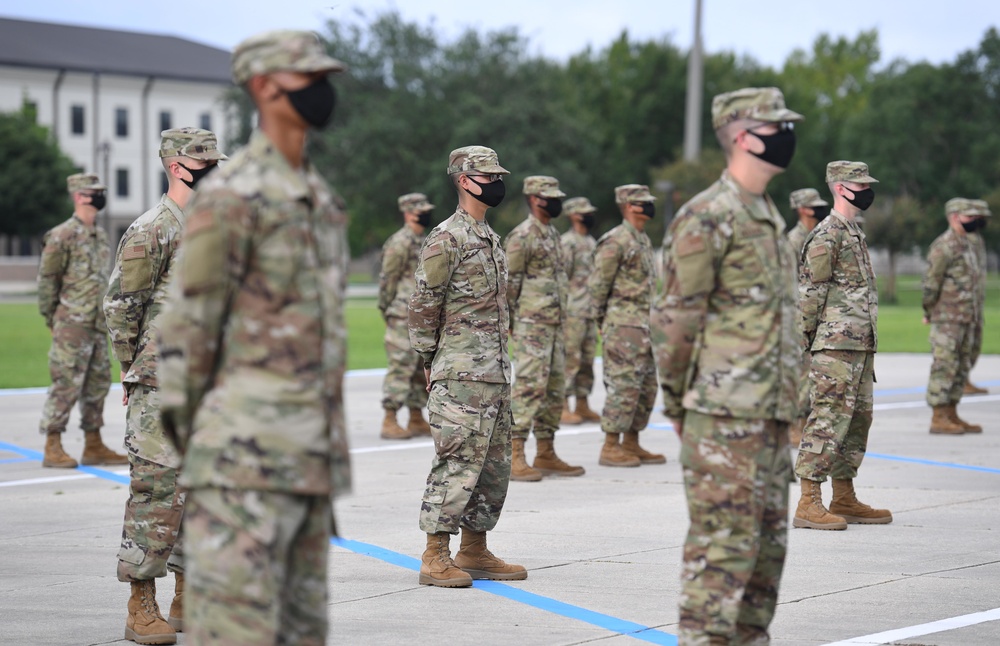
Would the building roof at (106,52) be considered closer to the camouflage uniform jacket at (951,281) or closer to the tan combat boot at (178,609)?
the camouflage uniform jacket at (951,281)

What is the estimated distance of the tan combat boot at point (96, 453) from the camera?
11438mm

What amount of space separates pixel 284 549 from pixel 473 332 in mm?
3559

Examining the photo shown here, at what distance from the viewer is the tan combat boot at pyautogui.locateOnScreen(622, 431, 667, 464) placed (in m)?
11.5

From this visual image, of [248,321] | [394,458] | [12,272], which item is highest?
[248,321]

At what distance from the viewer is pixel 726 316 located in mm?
4891

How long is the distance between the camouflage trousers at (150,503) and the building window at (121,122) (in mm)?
80254

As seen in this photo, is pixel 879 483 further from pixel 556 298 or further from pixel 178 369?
pixel 178 369

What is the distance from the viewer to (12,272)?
2645 inches

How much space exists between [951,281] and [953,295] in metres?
0.16

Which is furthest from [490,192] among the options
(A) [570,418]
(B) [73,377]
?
(A) [570,418]

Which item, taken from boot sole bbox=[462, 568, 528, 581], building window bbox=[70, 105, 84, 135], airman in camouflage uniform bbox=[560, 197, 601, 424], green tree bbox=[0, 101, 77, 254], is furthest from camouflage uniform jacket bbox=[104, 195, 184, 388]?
building window bbox=[70, 105, 84, 135]

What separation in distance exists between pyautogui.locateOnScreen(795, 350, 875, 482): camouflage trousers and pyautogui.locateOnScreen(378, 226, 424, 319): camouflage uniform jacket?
5.91 meters

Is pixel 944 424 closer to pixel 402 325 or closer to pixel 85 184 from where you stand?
pixel 402 325

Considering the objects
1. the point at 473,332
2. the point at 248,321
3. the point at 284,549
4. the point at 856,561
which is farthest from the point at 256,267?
the point at 856,561
